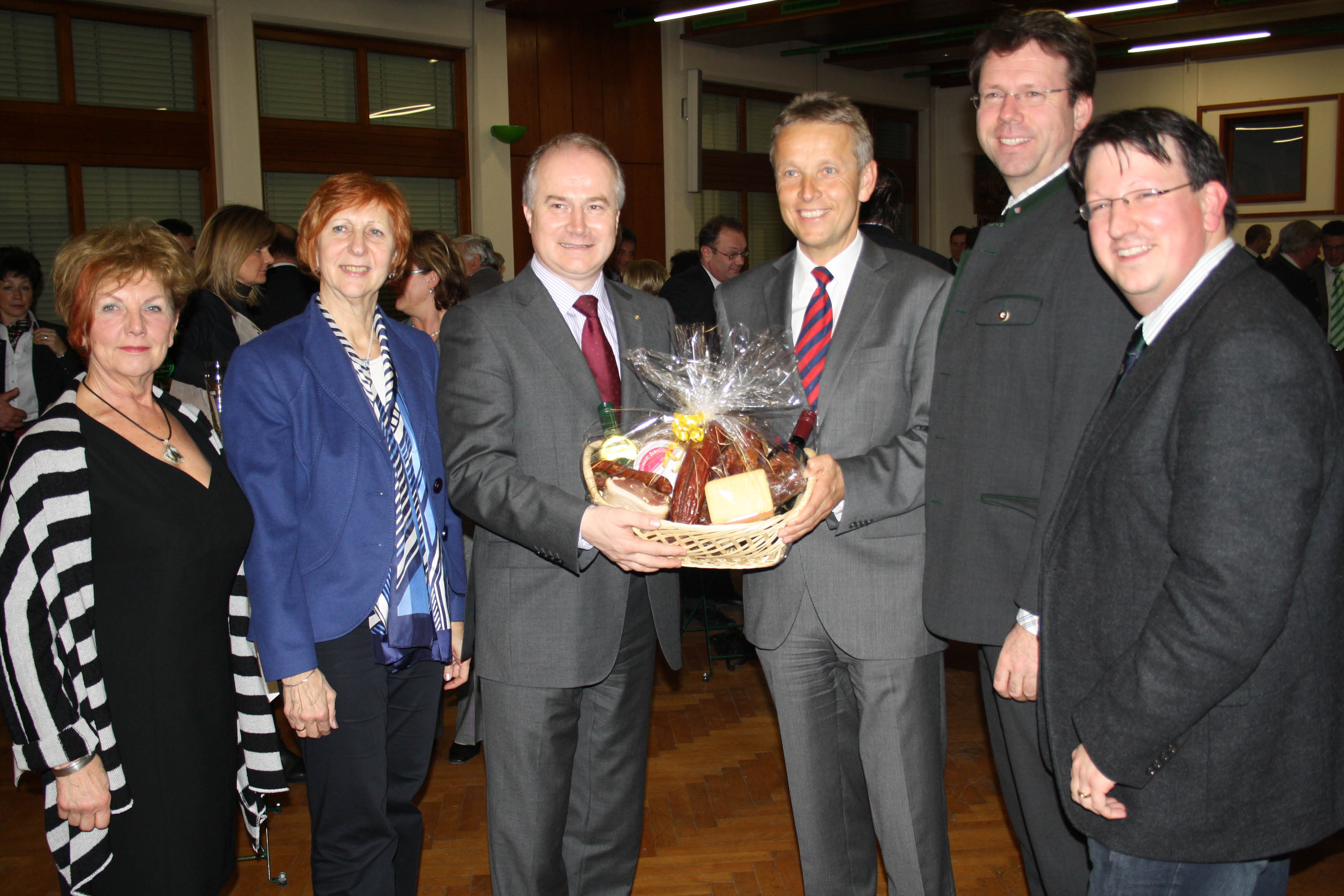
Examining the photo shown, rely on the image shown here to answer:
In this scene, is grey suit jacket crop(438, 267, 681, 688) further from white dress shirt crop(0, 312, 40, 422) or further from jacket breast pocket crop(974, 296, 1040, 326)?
white dress shirt crop(0, 312, 40, 422)

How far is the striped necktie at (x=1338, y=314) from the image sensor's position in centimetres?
766

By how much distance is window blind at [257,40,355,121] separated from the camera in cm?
884

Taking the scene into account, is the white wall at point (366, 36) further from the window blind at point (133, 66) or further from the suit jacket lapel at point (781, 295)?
the suit jacket lapel at point (781, 295)

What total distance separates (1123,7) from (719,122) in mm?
4769

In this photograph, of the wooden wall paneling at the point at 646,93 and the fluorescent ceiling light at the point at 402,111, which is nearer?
the fluorescent ceiling light at the point at 402,111

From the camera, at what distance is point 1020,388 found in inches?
81.3

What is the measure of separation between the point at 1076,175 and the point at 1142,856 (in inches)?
46.8

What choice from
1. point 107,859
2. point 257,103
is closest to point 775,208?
point 257,103

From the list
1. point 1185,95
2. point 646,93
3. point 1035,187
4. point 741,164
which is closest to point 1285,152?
point 1185,95

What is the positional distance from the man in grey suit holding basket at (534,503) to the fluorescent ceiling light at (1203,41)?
39.9ft

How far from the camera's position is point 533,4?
393 inches

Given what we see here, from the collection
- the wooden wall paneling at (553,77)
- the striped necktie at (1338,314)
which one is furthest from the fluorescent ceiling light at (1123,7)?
the wooden wall paneling at (553,77)

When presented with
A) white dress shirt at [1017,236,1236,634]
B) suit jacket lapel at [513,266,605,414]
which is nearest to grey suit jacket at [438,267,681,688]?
suit jacket lapel at [513,266,605,414]

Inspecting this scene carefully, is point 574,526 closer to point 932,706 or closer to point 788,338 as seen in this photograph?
point 788,338
